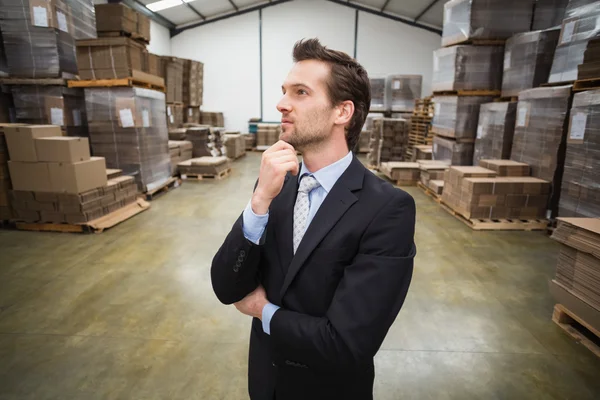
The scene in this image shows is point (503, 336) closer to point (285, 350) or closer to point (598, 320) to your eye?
point (598, 320)

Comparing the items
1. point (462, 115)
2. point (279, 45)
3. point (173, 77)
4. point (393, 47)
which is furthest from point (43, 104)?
point (393, 47)

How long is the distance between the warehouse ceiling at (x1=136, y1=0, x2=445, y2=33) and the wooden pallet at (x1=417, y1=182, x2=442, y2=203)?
933 cm

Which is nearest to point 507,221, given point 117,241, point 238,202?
point 238,202

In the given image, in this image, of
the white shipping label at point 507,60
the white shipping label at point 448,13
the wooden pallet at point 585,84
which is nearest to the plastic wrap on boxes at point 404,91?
the white shipping label at point 448,13

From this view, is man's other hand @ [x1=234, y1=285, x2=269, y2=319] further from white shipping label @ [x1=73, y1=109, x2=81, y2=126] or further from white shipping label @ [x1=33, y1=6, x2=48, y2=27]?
white shipping label @ [x1=73, y1=109, x2=81, y2=126]

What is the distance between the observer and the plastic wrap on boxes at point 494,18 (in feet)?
22.9

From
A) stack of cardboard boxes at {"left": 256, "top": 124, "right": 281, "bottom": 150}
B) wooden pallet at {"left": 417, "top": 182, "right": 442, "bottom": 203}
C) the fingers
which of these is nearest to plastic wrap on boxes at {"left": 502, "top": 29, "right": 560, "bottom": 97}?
wooden pallet at {"left": 417, "top": 182, "right": 442, "bottom": 203}

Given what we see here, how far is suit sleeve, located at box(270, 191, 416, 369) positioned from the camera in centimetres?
113

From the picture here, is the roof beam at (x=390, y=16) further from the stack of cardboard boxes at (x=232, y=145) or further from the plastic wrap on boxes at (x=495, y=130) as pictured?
the plastic wrap on boxes at (x=495, y=130)

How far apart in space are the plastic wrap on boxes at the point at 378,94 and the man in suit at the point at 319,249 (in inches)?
534

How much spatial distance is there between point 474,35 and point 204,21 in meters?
14.1

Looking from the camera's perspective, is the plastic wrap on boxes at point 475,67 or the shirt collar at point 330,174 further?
the plastic wrap on boxes at point 475,67

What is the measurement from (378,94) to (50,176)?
39.8 feet

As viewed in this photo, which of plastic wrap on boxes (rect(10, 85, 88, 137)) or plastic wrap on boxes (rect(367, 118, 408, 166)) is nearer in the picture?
plastic wrap on boxes (rect(10, 85, 88, 137))
